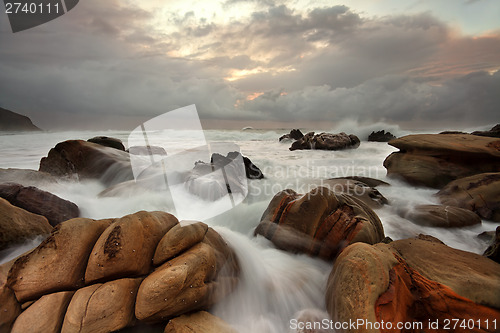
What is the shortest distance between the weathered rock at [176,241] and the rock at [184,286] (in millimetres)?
59

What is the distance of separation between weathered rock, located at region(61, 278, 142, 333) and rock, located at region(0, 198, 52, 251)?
1.54m

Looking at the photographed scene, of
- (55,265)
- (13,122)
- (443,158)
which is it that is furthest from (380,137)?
(13,122)

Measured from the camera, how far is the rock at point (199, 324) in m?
2.10

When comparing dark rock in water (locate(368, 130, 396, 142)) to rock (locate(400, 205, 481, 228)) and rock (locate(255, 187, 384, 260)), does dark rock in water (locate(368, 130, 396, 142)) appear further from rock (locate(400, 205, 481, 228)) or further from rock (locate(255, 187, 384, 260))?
rock (locate(255, 187, 384, 260))

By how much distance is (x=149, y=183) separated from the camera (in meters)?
6.58

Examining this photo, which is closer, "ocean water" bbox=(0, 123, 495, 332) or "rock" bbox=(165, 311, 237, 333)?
"rock" bbox=(165, 311, 237, 333)

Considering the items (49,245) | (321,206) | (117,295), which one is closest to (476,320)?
(321,206)

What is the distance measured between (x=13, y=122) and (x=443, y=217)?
45979 mm

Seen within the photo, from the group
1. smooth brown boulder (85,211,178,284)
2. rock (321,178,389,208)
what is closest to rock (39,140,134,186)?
smooth brown boulder (85,211,178,284)

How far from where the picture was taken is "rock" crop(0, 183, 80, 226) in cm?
354

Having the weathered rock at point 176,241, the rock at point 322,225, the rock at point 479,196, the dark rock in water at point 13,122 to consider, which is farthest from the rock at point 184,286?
the dark rock in water at point 13,122

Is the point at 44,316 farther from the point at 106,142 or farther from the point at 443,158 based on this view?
the point at 443,158

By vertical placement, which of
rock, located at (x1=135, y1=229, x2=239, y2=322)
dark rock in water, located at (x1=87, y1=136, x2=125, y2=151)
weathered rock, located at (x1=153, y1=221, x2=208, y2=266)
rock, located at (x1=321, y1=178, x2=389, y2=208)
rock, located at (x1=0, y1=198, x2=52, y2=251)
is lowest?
rock, located at (x1=321, y1=178, x2=389, y2=208)

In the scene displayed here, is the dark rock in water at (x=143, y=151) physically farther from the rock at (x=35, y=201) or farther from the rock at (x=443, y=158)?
the rock at (x=443, y=158)
